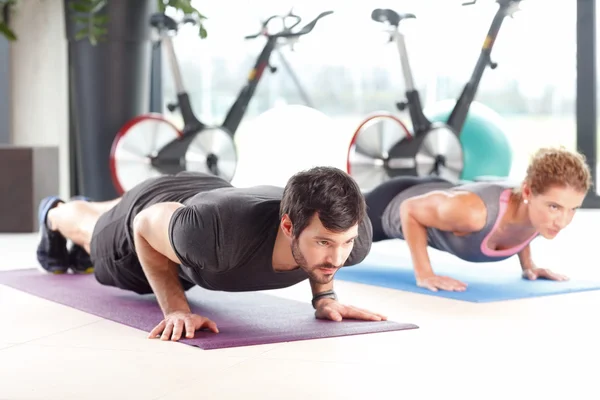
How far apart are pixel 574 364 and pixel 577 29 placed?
434 centimetres

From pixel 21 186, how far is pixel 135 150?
687mm

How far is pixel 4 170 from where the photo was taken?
4.98 meters

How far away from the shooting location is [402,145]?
5.39m

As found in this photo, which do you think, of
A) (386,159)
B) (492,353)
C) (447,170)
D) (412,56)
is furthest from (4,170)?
(492,353)

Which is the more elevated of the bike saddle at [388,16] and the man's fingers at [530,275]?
the bike saddle at [388,16]

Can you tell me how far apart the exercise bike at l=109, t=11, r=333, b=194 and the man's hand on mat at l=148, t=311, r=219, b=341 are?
305 cm

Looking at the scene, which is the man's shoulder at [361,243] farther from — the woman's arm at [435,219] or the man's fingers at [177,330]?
the woman's arm at [435,219]

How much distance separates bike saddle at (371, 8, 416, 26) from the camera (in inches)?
207

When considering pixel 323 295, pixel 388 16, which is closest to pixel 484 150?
pixel 388 16

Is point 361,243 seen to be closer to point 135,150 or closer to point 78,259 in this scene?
point 78,259

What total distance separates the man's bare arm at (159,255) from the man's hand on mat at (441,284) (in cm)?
100

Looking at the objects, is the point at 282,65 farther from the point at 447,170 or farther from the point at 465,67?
the point at 447,170

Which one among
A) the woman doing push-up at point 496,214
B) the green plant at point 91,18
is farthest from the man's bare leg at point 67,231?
the green plant at point 91,18

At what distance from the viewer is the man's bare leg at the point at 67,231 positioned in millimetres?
3199
